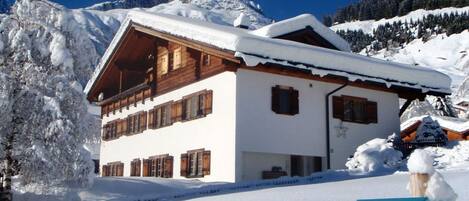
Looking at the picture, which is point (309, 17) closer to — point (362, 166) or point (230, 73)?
point (230, 73)

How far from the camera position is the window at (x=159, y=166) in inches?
823

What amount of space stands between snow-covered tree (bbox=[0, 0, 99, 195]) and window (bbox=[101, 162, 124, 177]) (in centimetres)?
1182

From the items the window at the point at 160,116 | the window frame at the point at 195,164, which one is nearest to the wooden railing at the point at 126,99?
the window at the point at 160,116

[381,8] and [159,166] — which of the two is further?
[381,8]

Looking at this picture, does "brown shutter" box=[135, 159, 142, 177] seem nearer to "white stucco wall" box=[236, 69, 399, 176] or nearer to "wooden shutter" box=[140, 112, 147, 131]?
"wooden shutter" box=[140, 112, 147, 131]

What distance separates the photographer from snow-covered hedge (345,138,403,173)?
1675 cm

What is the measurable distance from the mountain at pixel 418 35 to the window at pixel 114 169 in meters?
64.1

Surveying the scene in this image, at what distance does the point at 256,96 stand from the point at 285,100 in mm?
1146

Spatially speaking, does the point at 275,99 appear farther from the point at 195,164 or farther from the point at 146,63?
A: the point at 146,63

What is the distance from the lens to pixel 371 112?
20.5 meters

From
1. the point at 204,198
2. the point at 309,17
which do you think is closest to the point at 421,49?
the point at 309,17

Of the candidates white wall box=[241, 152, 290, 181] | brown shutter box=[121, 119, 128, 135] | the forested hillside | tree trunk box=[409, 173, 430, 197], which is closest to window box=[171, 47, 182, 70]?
white wall box=[241, 152, 290, 181]

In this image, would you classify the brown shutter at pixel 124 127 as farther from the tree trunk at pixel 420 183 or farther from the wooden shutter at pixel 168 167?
the tree trunk at pixel 420 183

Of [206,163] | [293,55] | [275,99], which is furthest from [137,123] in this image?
[293,55]
